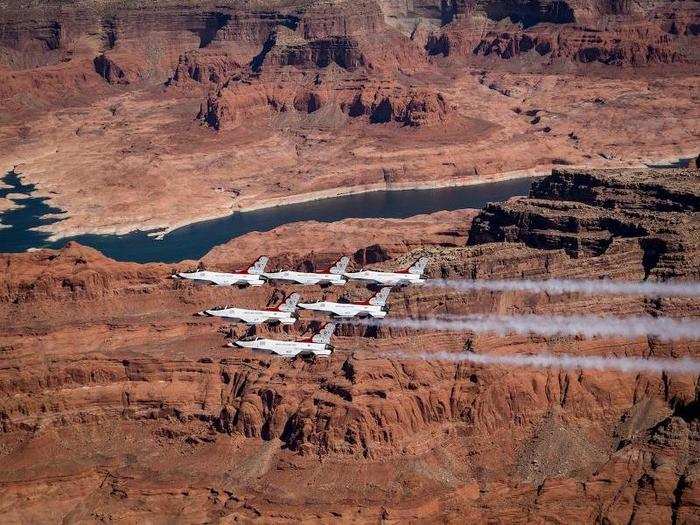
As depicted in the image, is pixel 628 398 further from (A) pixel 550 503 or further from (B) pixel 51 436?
(B) pixel 51 436

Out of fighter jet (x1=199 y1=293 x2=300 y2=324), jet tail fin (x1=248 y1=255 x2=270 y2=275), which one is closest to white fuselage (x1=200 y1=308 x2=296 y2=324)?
fighter jet (x1=199 y1=293 x2=300 y2=324)

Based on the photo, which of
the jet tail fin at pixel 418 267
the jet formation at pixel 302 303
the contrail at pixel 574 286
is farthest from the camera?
the jet tail fin at pixel 418 267

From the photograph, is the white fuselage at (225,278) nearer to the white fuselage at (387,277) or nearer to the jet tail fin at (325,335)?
the white fuselage at (387,277)

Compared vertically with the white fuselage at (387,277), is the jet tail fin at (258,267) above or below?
below

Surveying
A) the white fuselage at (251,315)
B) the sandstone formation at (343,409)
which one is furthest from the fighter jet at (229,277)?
the white fuselage at (251,315)

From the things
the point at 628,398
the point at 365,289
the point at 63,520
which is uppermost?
the point at 365,289

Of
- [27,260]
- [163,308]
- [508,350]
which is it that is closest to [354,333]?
[508,350]

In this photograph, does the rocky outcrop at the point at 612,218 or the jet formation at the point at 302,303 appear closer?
the jet formation at the point at 302,303
